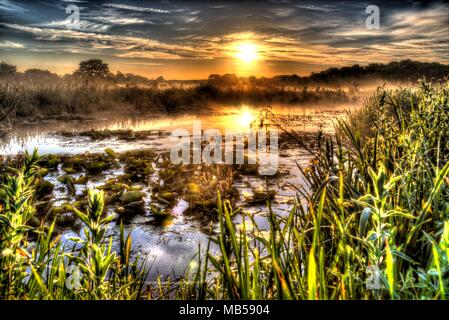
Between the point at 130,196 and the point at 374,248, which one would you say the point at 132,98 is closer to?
the point at 130,196

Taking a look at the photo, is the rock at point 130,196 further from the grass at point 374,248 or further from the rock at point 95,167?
the grass at point 374,248

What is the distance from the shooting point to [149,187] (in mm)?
6152

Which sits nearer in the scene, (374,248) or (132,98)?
(374,248)

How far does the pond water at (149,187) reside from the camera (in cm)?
390

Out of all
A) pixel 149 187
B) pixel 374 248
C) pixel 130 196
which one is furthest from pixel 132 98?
pixel 374 248

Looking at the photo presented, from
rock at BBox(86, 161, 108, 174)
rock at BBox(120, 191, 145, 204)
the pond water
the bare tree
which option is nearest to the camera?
the bare tree

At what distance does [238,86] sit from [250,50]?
1397 centimetres

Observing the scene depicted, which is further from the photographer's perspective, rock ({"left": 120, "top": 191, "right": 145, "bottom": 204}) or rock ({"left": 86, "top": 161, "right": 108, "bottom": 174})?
rock ({"left": 86, "top": 161, "right": 108, "bottom": 174})

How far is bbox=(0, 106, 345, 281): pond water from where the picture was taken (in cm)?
390

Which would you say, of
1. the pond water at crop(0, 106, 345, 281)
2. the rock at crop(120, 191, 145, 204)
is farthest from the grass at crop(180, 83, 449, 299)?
the rock at crop(120, 191, 145, 204)

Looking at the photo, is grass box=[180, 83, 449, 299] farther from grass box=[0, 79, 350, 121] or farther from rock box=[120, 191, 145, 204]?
grass box=[0, 79, 350, 121]

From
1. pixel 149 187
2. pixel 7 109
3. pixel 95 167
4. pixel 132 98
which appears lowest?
pixel 149 187

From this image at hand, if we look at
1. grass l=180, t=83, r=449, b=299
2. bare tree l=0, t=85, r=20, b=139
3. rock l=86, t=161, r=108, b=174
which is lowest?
rock l=86, t=161, r=108, b=174
